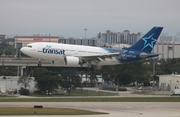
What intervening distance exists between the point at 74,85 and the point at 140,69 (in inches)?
1224

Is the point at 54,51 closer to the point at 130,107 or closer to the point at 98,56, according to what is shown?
the point at 98,56

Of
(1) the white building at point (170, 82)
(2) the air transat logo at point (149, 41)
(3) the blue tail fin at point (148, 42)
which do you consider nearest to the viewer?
(3) the blue tail fin at point (148, 42)

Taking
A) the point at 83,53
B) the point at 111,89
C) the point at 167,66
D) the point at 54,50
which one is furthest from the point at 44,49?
the point at 167,66

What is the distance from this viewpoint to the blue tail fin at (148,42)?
319 ft

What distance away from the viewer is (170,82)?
394 ft

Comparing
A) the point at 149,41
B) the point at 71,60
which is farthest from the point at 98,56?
the point at 149,41

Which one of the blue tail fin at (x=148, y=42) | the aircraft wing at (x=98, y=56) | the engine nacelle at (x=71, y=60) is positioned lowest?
the engine nacelle at (x=71, y=60)

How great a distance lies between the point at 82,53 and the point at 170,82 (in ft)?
118

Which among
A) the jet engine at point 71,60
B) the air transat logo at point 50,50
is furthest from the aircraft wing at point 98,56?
the air transat logo at point 50,50

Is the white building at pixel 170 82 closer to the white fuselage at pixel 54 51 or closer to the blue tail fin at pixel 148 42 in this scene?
the blue tail fin at pixel 148 42

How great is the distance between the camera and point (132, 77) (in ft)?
445

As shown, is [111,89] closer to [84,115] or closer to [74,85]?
[74,85]

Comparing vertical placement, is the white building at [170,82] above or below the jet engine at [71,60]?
below

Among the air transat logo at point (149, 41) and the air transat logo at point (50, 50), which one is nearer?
the air transat logo at point (50, 50)
